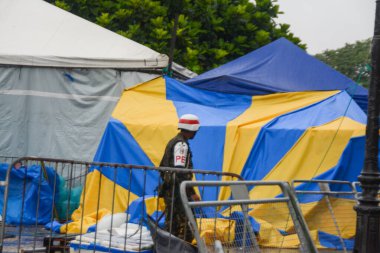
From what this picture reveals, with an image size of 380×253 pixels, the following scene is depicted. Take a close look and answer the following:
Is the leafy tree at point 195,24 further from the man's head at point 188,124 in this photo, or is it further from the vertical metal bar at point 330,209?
the vertical metal bar at point 330,209

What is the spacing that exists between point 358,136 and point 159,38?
31.4 ft

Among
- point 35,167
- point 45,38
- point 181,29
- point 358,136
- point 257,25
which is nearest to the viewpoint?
point 358,136

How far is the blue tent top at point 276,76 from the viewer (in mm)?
12711

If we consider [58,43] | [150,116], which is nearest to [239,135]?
[150,116]

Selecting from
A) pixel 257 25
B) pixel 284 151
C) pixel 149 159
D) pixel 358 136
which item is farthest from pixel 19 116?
pixel 257 25

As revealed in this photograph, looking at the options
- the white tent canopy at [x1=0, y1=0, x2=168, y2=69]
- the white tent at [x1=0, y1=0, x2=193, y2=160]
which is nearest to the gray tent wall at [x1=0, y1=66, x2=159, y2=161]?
the white tent at [x1=0, y1=0, x2=193, y2=160]

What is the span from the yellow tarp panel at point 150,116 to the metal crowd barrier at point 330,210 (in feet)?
12.1

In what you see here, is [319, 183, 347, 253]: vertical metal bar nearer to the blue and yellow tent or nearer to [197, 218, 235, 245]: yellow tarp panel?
the blue and yellow tent

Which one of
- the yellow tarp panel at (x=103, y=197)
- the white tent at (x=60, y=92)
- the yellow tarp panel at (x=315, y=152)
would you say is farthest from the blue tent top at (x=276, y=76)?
the yellow tarp panel at (x=103, y=197)

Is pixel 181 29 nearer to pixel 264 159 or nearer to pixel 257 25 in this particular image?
pixel 257 25

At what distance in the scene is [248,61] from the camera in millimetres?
13570

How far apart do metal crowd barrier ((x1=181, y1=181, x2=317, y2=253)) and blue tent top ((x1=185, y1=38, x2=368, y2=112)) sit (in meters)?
6.92

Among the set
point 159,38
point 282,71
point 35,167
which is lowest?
point 35,167

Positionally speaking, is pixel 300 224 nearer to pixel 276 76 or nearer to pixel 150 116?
pixel 150 116
